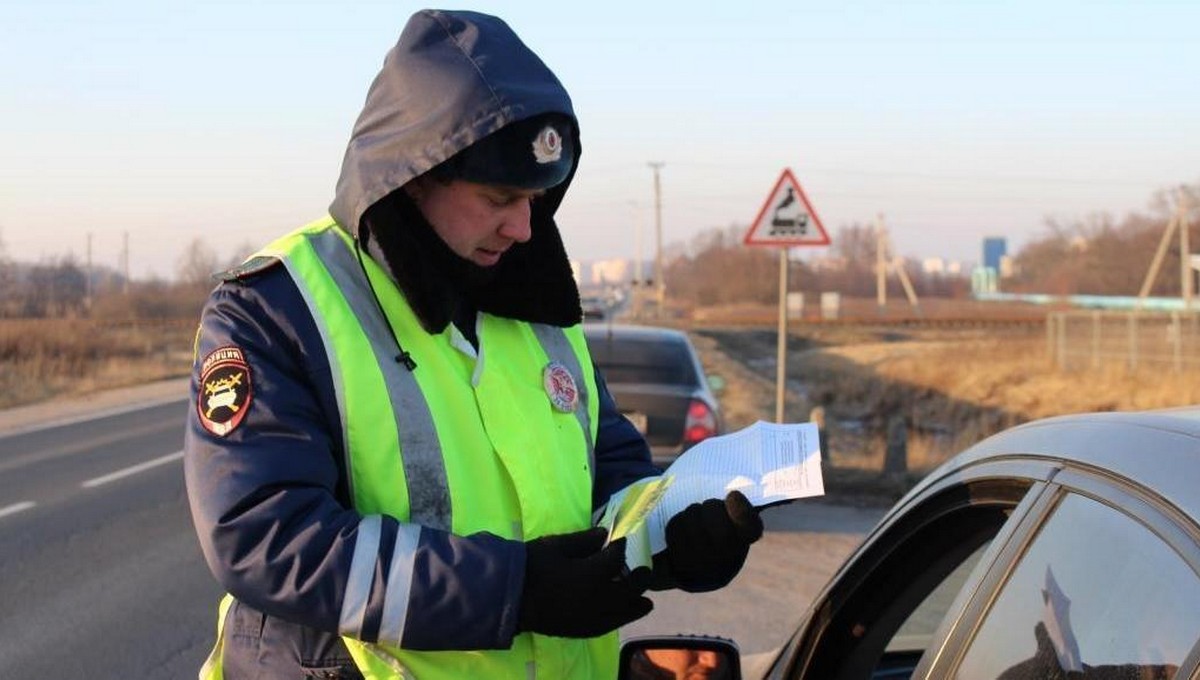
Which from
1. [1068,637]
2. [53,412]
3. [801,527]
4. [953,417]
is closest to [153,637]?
[801,527]

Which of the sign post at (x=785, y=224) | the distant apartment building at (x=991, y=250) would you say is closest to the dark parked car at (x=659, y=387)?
the sign post at (x=785, y=224)

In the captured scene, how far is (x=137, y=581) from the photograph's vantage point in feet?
23.7

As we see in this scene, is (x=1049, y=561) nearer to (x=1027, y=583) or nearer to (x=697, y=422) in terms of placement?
(x=1027, y=583)

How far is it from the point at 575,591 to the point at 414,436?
1.12 feet

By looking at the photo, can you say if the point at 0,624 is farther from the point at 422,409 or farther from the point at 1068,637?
the point at 1068,637

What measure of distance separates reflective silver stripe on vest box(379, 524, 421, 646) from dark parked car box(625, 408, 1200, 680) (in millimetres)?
683

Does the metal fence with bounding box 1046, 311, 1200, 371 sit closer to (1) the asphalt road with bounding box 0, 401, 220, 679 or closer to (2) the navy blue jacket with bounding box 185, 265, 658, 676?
(1) the asphalt road with bounding box 0, 401, 220, 679

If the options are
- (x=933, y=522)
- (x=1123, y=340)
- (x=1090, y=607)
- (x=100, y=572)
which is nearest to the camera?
(x=1090, y=607)

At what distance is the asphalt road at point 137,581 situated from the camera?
587cm

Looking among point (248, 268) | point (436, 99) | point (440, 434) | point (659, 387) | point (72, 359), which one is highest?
point (436, 99)

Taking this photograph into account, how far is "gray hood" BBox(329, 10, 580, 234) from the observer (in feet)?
6.43

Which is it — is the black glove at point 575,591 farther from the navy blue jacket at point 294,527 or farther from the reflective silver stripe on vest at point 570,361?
the reflective silver stripe on vest at point 570,361

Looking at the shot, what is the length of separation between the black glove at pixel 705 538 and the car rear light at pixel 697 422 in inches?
270

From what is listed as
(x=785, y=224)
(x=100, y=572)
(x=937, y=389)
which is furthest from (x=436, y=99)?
(x=937, y=389)
